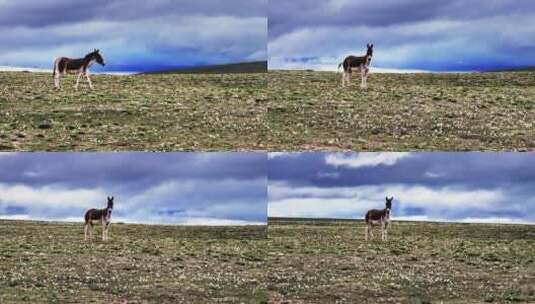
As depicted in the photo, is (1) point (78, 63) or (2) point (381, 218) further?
(1) point (78, 63)

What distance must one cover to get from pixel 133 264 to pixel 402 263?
40.2ft

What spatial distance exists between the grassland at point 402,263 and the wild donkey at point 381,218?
412 mm

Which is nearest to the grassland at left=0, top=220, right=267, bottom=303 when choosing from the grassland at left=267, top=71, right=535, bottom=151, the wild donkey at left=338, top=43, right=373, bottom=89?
the grassland at left=267, top=71, right=535, bottom=151

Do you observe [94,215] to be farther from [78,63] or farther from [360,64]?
[360,64]

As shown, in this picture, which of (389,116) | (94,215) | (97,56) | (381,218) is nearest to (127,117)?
(97,56)

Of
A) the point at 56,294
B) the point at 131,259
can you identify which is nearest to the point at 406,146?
the point at 131,259

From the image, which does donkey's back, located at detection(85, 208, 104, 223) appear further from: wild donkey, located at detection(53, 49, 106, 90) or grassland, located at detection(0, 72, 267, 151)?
wild donkey, located at detection(53, 49, 106, 90)

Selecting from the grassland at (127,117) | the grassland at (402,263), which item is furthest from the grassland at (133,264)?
the grassland at (127,117)

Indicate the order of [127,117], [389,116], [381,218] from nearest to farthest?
[381,218]
[127,117]
[389,116]

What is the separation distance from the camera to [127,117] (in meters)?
49.3

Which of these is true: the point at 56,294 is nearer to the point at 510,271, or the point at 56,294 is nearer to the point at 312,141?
the point at 312,141

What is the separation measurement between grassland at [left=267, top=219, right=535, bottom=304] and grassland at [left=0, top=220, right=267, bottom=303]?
142cm

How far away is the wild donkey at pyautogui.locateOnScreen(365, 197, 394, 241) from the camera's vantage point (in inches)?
1860

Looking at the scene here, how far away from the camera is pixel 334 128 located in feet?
158
